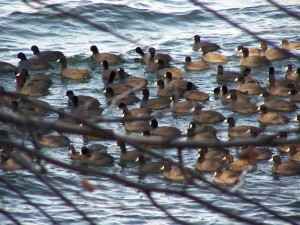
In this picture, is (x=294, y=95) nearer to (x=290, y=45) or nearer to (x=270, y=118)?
(x=270, y=118)

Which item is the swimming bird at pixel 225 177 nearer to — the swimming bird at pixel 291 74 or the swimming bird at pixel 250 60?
the swimming bird at pixel 291 74

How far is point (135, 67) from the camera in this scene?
16.1m

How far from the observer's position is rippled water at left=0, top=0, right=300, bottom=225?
31.4 feet

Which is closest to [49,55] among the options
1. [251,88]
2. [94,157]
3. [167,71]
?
[167,71]

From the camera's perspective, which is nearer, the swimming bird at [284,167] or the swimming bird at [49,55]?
the swimming bird at [284,167]

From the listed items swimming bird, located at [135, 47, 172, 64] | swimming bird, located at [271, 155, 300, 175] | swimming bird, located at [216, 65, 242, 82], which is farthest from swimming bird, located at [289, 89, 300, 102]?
swimming bird, located at [271, 155, 300, 175]

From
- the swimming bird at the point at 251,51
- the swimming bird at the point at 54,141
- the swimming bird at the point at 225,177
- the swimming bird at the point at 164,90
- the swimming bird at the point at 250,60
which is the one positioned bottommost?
the swimming bird at the point at 225,177

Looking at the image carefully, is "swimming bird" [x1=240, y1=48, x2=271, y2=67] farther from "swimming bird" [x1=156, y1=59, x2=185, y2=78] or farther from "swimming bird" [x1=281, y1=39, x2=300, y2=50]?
"swimming bird" [x1=156, y1=59, x2=185, y2=78]

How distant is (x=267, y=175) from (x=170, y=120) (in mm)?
2634

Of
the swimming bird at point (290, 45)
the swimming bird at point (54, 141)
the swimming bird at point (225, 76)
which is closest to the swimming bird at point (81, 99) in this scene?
the swimming bird at point (54, 141)

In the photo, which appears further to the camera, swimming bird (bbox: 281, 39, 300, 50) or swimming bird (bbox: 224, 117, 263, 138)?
swimming bird (bbox: 281, 39, 300, 50)

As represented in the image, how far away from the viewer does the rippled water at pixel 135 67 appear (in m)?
9.58

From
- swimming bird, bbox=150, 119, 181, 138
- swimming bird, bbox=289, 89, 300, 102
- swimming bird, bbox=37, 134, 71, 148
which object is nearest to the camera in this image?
swimming bird, bbox=37, 134, 71, 148

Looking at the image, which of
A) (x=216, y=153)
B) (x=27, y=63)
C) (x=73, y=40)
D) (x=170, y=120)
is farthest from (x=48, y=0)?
(x=216, y=153)
